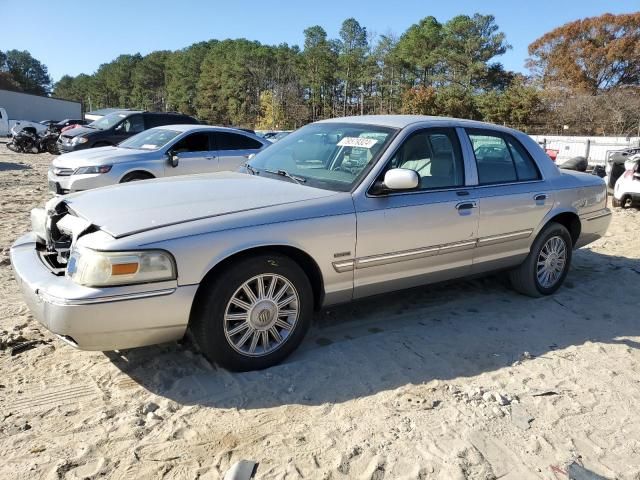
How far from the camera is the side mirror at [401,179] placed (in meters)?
3.66

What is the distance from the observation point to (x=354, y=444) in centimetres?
278

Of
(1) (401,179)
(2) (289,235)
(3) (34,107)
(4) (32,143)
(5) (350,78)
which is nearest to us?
(2) (289,235)

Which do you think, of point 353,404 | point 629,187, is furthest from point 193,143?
point 629,187

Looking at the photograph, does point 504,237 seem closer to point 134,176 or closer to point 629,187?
point 134,176

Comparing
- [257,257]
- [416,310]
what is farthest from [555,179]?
[257,257]

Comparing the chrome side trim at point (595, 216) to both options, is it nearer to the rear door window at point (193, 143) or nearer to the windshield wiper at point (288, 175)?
the windshield wiper at point (288, 175)

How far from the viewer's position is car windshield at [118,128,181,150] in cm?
918

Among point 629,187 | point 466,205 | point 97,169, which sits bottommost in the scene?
point 629,187

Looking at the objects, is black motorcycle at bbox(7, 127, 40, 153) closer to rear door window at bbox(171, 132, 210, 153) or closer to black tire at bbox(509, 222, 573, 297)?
rear door window at bbox(171, 132, 210, 153)

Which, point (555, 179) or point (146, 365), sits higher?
point (555, 179)

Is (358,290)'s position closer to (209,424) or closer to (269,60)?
(209,424)

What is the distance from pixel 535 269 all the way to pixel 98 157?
6.82m

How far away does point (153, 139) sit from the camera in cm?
943

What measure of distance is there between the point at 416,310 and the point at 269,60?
7545cm
